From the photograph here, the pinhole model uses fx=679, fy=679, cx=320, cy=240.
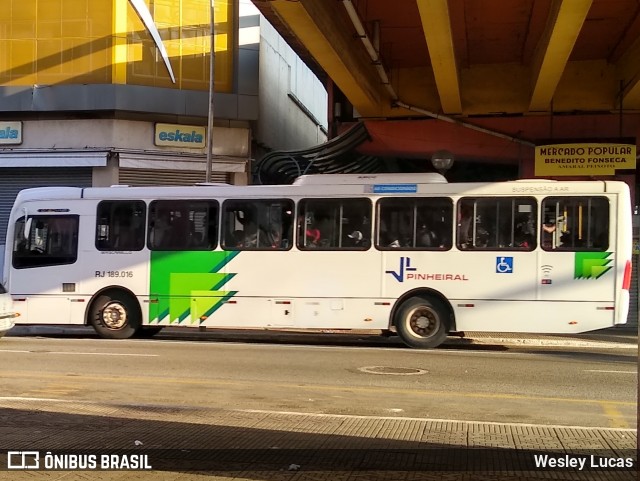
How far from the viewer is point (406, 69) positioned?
20.4 m

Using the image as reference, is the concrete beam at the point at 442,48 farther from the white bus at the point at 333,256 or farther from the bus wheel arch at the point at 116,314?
the bus wheel arch at the point at 116,314

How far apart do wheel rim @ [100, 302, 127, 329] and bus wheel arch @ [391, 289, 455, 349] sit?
5692 mm

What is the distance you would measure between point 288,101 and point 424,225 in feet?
53.6

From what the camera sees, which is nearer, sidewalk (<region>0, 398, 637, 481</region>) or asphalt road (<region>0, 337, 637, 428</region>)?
sidewalk (<region>0, 398, 637, 481</region>)

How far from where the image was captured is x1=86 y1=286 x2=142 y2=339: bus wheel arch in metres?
14.3

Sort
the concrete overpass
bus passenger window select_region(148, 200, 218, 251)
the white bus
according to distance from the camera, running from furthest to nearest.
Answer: the concrete overpass
bus passenger window select_region(148, 200, 218, 251)
the white bus

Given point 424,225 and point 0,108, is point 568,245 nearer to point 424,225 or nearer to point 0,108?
point 424,225

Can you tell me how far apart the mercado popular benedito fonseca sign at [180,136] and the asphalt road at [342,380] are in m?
10.2

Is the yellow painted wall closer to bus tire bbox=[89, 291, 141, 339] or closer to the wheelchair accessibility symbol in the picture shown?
bus tire bbox=[89, 291, 141, 339]

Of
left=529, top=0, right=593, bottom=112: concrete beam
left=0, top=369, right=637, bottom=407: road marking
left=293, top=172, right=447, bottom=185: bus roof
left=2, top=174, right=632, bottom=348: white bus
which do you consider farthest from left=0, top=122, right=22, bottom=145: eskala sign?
left=529, top=0, right=593, bottom=112: concrete beam

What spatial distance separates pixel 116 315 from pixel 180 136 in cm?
926

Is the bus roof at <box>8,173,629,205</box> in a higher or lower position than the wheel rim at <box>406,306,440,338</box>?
higher

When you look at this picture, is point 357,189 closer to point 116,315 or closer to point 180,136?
point 116,315

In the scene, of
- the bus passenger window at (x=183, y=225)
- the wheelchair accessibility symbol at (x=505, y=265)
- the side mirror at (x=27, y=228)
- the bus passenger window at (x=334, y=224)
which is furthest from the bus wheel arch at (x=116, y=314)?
the wheelchair accessibility symbol at (x=505, y=265)
